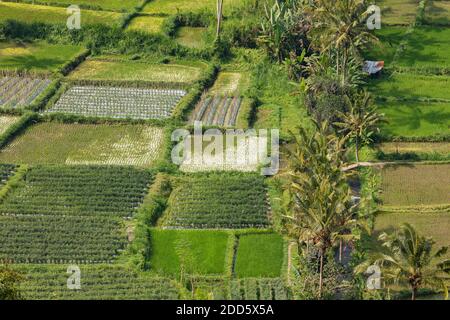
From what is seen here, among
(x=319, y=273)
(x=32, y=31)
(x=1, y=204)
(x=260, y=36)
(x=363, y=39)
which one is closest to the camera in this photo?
(x=319, y=273)

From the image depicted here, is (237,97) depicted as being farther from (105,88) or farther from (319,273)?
(319,273)

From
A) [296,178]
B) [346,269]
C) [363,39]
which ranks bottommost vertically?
[346,269]

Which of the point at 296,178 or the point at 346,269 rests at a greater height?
the point at 296,178

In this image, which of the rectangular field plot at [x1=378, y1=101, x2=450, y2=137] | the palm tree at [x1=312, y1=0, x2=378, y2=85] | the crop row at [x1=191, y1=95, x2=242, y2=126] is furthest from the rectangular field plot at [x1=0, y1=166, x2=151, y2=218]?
the rectangular field plot at [x1=378, y1=101, x2=450, y2=137]

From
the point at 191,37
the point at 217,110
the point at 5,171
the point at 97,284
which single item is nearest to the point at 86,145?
the point at 5,171

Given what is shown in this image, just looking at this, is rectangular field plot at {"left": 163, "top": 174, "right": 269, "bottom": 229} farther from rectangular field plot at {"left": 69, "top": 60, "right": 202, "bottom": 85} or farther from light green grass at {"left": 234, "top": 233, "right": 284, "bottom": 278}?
rectangular field plot at {"left": 69, "top": 60, "right": 202, "bottom": 85}

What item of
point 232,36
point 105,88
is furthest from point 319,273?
point 232,36

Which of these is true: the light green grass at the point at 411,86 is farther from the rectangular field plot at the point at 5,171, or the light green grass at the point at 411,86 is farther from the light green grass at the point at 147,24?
the rectangular field plot at the point at 5,171
